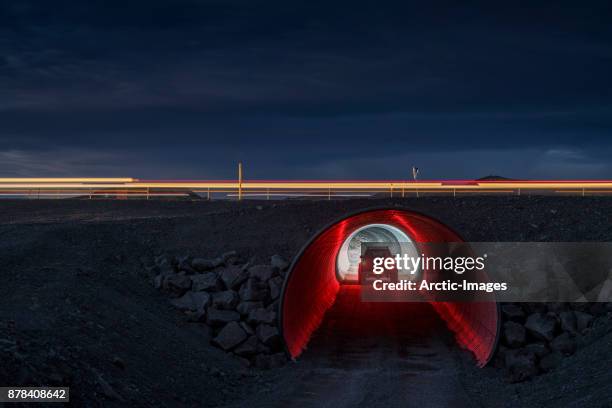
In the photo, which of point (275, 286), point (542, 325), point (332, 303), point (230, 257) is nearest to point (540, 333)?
point (542, 325)

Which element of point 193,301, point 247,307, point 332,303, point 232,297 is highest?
point 232,297

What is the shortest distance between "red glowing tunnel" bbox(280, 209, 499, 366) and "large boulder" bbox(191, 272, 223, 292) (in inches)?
90.0

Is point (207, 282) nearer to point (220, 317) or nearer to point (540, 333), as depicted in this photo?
point (220, 317)

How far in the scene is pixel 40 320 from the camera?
42.8 ft

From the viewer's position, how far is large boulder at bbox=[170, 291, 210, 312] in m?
19.4

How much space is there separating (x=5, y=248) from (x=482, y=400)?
12.6m

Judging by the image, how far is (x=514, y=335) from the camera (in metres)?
17.9

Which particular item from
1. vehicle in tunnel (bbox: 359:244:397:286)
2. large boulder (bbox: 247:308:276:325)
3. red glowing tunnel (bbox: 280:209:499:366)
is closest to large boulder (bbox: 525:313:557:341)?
red glowing tunnel (bbox: 280:209:499:366)

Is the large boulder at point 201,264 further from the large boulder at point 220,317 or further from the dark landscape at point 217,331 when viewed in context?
the large boulder at point 220,317

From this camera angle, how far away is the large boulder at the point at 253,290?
777 inches

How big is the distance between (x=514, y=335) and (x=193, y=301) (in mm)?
8297

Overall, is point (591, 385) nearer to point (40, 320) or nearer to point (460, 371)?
point (460, 371)

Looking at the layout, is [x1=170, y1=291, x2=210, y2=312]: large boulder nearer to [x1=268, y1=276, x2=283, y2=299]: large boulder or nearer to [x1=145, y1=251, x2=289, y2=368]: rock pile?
[x1=145, y1=251, x2=289, y2=368]: rock pile

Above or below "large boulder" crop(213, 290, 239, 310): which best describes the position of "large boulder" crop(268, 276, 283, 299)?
above
